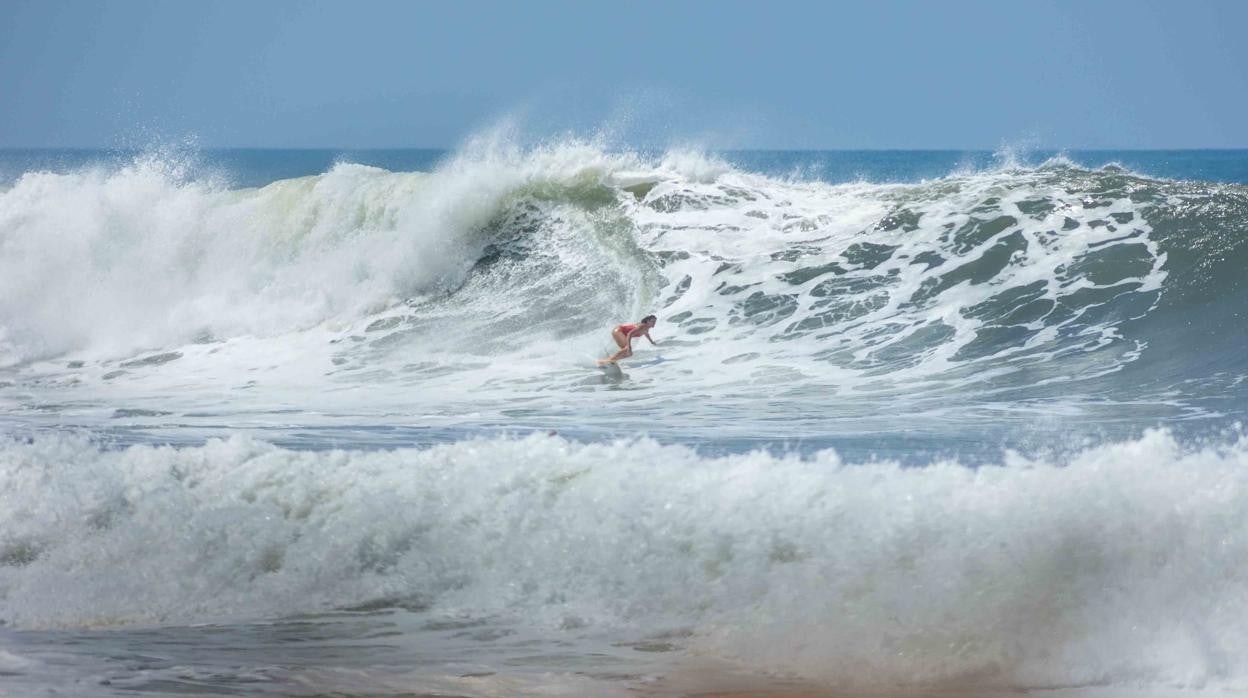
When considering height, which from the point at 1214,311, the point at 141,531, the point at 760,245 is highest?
the point at 760,245

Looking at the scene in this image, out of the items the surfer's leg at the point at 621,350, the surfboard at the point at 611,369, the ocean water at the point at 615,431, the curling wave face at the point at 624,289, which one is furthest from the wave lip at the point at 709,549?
the surfer's leg at the point at 621,350

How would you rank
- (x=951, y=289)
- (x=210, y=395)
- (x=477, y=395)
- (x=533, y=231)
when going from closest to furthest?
1. (x=477, y=395)
2. (x=210, y=395)
3. (x=951, y=289)
4. (x=533, y=231)

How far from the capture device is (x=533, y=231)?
1518cm

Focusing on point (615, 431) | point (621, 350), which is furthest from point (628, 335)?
point (615, 431)

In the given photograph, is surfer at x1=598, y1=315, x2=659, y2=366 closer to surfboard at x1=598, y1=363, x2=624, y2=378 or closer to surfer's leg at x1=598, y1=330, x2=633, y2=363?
surfer's leg at x1=598, y1=330, x2=633, y2=363

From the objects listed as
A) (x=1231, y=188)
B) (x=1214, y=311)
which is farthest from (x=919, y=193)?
(x=1214, y=311)

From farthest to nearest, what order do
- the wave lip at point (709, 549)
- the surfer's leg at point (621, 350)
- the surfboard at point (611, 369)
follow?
1. the surfer's leg at point (621, 350)
2. the surfboard at point (611, 369)
3. the wave lip at point (709, 549)

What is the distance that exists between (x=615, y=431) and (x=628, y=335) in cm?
295

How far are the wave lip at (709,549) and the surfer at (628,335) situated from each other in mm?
4388

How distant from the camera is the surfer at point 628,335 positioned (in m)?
11.5

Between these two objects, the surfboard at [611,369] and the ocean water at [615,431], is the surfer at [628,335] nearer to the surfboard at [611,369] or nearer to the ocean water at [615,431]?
the surfboard at [611,369]

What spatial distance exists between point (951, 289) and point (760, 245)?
2.31 metres

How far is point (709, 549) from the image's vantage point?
604cm

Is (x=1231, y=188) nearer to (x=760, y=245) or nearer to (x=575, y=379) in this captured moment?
(x=760, y=245)
